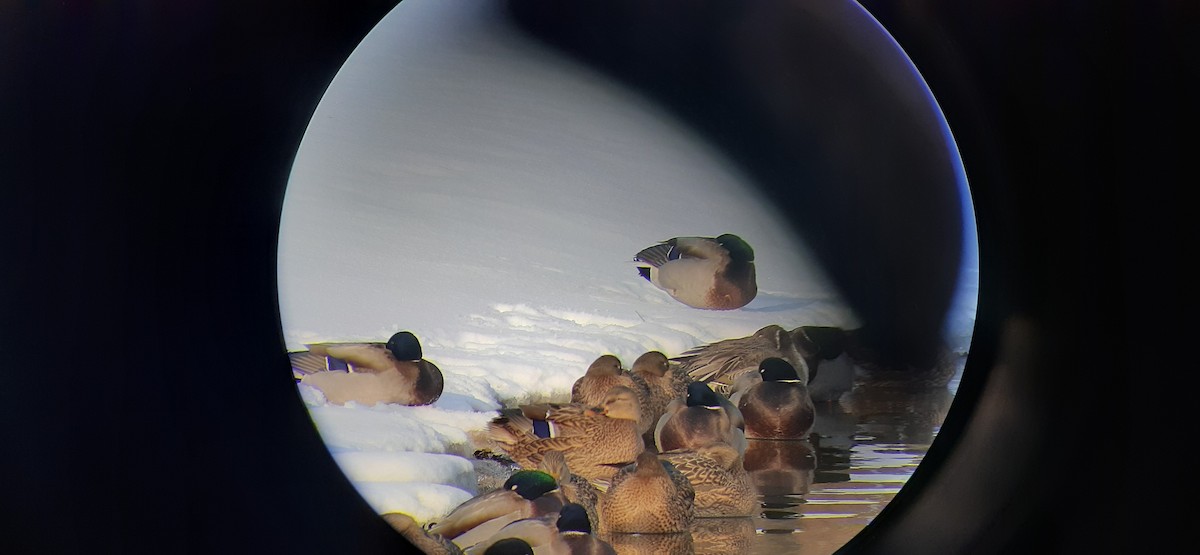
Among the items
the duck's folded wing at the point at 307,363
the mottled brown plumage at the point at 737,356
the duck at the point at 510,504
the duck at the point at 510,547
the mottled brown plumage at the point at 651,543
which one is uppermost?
the mottled brown plumage at the point at 737,356

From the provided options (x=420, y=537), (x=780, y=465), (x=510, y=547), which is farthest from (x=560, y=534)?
(x=780, y=465)

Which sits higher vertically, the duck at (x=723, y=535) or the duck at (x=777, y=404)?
the duck at (x=777, y=404)

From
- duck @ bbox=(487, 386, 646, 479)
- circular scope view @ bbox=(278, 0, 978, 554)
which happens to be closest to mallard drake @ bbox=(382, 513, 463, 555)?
circular scope view @ bbox=(278, 0, 978, 554)

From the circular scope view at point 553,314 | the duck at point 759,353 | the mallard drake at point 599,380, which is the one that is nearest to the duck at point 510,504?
the circular scope view at point 553,314

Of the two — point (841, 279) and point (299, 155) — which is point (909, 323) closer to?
point (841, 279)

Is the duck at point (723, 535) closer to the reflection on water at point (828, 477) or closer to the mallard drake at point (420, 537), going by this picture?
the reflection on water at point (828, 477)
